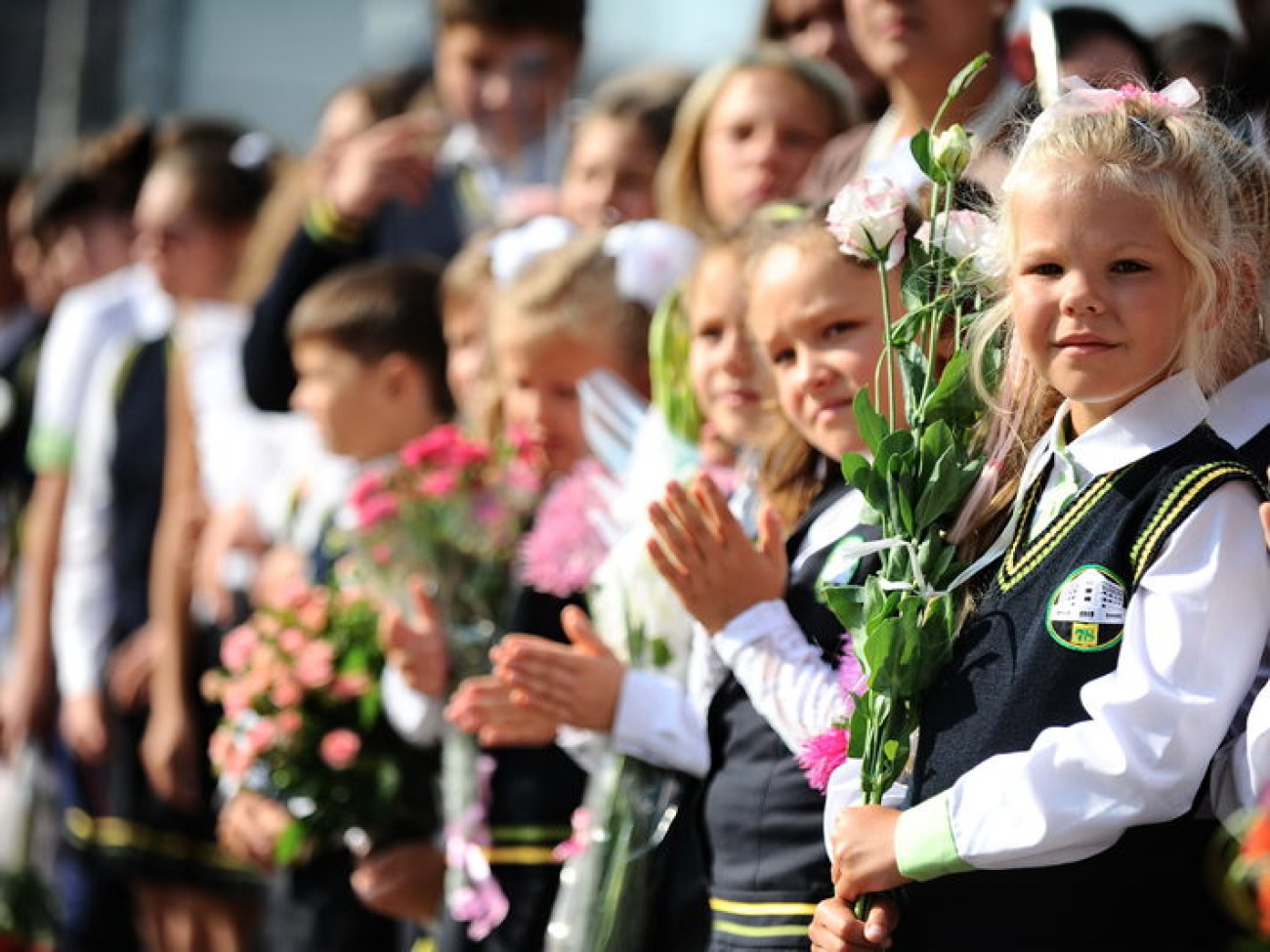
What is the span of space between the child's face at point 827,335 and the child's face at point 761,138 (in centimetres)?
120

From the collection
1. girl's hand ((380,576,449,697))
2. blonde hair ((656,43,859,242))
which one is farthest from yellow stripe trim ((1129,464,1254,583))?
blonde hair ((656,43,859,242))

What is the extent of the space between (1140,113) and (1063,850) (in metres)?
0.95

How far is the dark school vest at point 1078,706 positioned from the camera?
2.66m

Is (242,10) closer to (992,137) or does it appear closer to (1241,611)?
(992,137)

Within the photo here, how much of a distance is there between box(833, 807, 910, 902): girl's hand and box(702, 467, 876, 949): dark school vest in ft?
1.33

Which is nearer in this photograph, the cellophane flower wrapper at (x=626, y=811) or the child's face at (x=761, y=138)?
the cellophane flower wrapper at (x=626, y=811)

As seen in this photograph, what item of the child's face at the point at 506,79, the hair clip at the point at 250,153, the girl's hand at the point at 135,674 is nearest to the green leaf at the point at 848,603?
the child's face at the point at 506,79

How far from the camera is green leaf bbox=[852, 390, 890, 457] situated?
9.57 feet

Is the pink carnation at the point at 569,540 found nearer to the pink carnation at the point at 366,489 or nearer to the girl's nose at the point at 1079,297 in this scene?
the pink carnation at the point at 366,489

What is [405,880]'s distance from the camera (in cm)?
453

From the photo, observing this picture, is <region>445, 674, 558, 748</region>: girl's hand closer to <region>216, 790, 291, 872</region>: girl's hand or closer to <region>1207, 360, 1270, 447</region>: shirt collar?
<region>216, 790, 291, 872</region>: girl's hand

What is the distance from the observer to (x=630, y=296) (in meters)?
4.37

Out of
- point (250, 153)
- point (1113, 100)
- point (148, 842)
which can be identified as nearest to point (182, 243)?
point (250, 153)

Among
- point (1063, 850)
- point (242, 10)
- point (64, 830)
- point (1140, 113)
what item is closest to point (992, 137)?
point (1140, 113)
